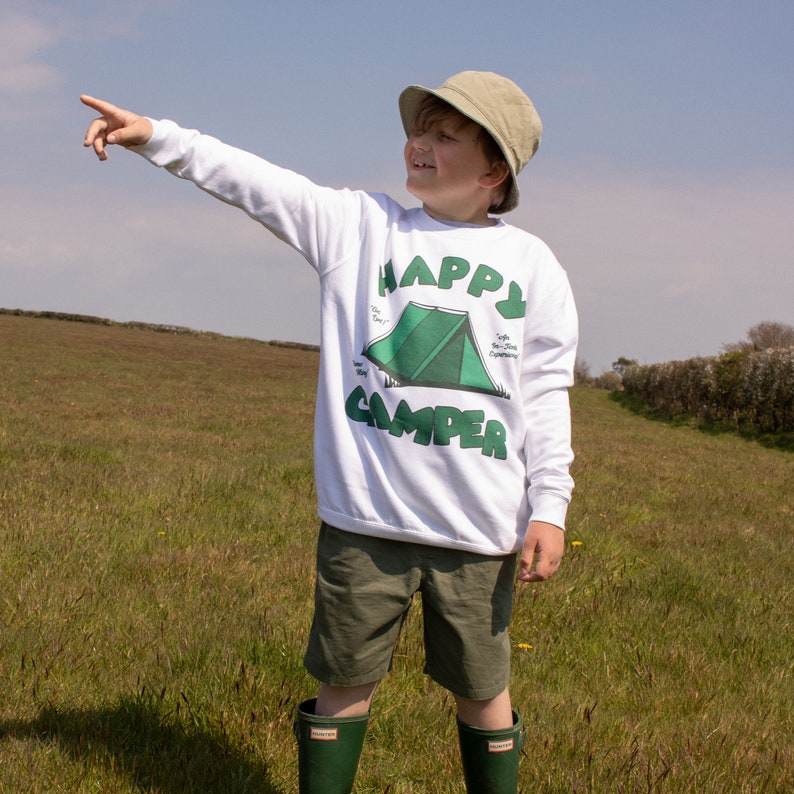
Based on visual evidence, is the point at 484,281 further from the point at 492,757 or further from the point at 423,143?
the point at 492,757

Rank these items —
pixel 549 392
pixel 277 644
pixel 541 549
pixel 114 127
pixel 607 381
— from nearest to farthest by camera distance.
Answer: pixel 114 127 < pixel 541 549 < pixel 549 392 < pixel 277 644 < pixel 607 381

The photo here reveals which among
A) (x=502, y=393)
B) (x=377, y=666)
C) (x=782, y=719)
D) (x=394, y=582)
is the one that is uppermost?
(x=502, y=393)

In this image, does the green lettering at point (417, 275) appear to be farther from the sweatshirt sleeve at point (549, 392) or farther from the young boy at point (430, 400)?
the sweatshirt sleeve at point (549, 392)

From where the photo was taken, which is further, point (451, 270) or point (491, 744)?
point (491, 744)

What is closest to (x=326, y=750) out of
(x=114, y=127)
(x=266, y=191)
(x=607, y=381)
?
(x=266, y=191)

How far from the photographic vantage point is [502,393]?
7.68 feet

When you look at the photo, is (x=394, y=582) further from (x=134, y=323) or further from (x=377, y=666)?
(x=134, y=323)

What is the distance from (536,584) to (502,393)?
111 inches

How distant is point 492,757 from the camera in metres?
2.46

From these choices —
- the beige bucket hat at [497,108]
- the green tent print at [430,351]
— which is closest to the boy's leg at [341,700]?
the green tent print at [430,351]

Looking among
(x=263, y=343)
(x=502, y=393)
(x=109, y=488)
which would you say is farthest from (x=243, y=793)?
(x=263, y=343)

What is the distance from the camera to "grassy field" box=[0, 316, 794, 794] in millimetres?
2877

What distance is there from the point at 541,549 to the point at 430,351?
2.09ft

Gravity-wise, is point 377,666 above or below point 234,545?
above
